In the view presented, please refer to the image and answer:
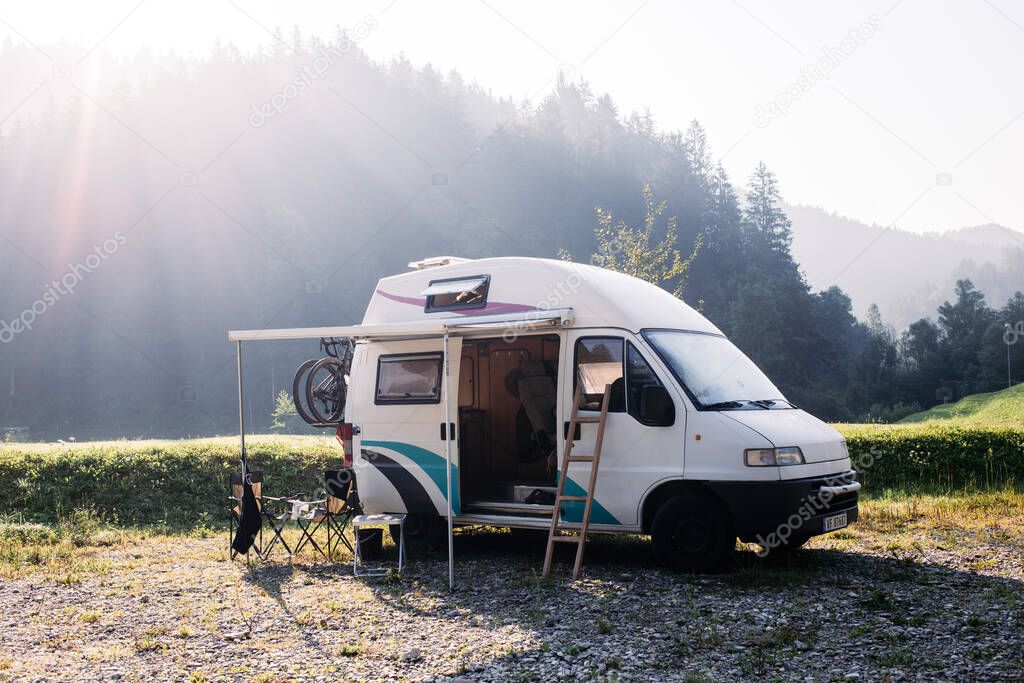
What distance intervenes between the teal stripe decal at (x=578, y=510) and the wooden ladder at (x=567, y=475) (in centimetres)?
4

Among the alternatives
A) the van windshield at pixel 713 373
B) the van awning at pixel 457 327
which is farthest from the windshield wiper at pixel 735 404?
the van awning at pixel 457 327

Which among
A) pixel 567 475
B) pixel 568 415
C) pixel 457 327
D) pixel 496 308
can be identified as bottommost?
pixel 567 475

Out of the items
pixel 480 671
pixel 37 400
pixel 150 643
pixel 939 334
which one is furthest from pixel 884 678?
pixel 37 400

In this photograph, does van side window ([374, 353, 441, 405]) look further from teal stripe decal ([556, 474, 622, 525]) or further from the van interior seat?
teal stripe decal ([556, 474, 622, 525])

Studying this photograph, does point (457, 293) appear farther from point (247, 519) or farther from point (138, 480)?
point (138, 480)

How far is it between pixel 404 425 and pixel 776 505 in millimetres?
3842

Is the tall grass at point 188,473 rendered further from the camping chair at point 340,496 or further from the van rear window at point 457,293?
the van rear window at point 457,293

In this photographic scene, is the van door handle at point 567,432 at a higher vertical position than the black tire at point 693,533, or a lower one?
higher

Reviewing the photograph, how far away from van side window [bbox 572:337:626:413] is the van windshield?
1.13ft

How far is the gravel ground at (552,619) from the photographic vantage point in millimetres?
5340

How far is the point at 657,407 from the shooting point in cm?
772

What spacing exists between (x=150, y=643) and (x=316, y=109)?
90.1m

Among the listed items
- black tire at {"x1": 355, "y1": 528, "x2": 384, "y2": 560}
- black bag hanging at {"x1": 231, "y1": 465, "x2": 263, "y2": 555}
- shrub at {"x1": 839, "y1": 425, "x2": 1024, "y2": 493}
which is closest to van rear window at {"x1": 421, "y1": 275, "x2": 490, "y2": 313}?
black tire at {"x1": 355, "y1": 528, "x2": 384, "y2": 560}

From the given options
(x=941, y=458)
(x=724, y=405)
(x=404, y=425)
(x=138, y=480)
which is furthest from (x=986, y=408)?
(x=138, y=480)
